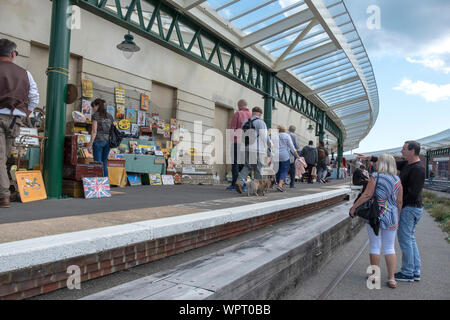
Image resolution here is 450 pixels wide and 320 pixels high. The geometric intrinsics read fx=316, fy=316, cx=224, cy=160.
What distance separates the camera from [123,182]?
26.8 feet

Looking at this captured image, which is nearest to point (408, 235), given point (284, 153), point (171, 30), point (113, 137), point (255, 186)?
point (255, 186)

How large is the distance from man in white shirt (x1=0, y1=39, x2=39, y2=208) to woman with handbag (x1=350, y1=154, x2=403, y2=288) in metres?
4.15

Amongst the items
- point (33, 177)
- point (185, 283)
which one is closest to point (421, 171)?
point (185, 283)

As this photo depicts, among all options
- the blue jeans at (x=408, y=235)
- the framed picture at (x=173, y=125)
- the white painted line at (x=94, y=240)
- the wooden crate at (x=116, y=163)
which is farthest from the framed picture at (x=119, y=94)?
A: the blue jeans at (x=408, y=235)

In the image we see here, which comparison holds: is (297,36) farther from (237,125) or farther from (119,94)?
(119,94)

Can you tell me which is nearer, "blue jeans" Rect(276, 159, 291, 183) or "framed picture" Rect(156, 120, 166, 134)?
"blue jeans" Rect(276, 159, 291, 183)

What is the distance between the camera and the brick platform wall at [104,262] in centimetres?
182

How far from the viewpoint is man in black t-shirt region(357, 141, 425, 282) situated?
3.68 m

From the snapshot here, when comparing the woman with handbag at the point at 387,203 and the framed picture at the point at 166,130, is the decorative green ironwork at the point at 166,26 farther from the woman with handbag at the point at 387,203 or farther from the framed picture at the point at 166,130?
the woman with handbag at the point at 387,203

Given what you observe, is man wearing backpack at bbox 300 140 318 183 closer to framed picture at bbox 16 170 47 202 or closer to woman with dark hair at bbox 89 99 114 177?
woman with dark hair at bbox 89 99 114 177

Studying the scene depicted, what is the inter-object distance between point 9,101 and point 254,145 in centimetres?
407

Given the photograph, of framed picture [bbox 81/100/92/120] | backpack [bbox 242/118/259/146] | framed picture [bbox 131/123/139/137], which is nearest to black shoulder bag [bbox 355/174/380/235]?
backpack [bbox 242/118/259/146]
